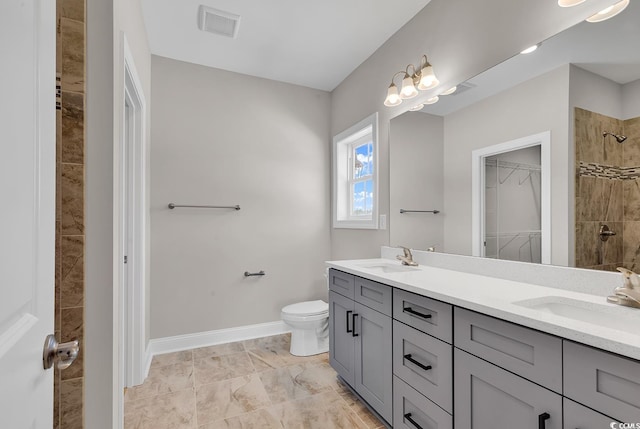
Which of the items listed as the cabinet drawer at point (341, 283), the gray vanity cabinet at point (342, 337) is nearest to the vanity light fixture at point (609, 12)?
the cabinet drawer at point (341, 283)

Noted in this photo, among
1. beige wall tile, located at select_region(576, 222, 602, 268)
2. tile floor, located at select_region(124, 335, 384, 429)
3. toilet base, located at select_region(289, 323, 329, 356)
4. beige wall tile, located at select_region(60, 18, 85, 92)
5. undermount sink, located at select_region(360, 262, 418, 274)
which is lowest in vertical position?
tile floor, located at select_region(124, 335, 384, 429)

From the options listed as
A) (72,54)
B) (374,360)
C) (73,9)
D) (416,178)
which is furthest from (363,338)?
(73,9)

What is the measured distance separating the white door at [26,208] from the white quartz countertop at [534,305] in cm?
120

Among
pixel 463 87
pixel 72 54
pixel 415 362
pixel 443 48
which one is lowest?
pixel 415 362

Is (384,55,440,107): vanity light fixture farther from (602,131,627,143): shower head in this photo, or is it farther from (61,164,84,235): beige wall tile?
(61,164,84,235): beige wall tile

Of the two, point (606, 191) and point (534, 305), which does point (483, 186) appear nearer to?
point (606, 191)

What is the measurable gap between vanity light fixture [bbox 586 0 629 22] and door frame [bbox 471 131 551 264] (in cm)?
46

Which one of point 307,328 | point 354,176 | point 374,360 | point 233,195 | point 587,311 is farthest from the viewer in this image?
point 354,176

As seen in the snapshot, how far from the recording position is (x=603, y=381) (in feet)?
2.57

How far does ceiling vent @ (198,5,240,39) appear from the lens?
2.16 meters

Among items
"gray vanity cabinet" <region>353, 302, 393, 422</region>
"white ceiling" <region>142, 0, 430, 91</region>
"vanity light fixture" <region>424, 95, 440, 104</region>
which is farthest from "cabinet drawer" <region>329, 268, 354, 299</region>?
"white ceiling" <region>142, 0, 430, 91</region>

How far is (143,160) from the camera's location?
2305 mm

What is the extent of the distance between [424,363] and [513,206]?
35.5 inches

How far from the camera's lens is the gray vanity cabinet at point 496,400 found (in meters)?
0.89
